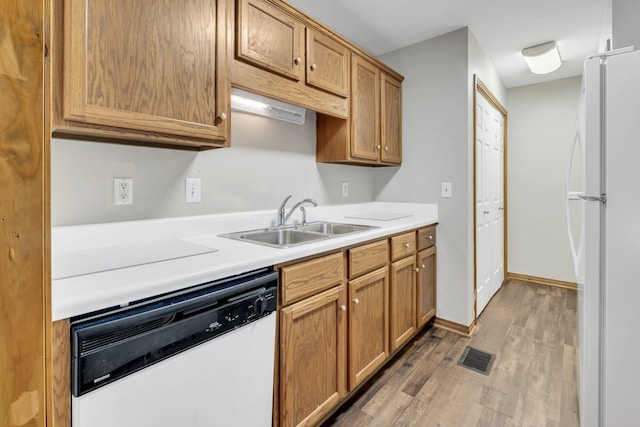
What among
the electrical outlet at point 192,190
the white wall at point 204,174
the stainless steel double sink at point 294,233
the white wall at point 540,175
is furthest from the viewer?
the white wall at point 540,175

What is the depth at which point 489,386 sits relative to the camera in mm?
1726

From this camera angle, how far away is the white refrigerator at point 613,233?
3.43 feet

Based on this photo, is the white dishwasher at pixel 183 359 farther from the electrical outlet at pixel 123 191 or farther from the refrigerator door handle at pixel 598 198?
the refrigerator door handle at pixel 598 198

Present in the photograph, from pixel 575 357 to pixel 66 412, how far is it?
265 centimetres

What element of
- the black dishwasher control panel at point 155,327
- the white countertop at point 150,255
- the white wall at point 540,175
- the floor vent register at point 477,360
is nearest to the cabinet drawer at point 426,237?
the white countertop at point 150,255

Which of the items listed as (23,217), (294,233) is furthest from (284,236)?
(23,217)

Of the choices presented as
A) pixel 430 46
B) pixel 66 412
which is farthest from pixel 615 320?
pixel 430 46

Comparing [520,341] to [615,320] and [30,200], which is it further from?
[30,200]

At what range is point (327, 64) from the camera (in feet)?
5.91

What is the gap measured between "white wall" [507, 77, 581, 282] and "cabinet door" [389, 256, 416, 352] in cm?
227

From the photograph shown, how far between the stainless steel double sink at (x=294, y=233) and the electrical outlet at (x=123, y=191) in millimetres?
440

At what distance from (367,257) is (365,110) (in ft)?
3.62

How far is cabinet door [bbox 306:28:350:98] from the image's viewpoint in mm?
1686

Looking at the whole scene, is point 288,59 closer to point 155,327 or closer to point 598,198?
point 155,327
